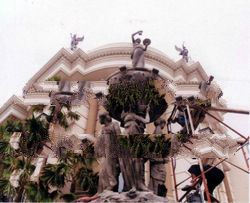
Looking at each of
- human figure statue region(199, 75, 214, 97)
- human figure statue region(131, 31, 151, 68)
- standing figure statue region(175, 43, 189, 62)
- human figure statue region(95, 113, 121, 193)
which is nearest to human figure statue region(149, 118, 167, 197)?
human figure statue region(95, 113, 121, 193)

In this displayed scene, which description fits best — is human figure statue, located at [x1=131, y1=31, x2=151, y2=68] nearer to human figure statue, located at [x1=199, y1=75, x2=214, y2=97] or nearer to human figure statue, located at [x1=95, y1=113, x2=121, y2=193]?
human figure statue, located at [x1=95, y1=113, x2=121, y2=193]

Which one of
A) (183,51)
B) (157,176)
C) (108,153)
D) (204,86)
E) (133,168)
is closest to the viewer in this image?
(133,168)

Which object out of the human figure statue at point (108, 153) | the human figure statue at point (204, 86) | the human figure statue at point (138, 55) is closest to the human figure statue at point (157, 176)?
the human figure statue at point (108, 153)

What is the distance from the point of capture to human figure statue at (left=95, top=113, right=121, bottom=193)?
7149mm

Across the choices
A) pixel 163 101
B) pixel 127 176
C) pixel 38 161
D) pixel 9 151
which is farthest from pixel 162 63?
pixel 127 176

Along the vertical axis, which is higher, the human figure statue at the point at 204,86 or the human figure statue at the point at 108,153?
the human figure statue at the point at 204,86

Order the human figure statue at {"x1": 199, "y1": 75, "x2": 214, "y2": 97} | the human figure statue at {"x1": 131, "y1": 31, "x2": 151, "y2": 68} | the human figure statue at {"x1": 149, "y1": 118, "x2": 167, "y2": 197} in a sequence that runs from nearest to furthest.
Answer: the human figure statue at {"x1": 149, "y1": 118, "x2": 167, "y2": 197}, the human figure statue at {"x1": 131, "y1": 31, "x2": 151, "y2": 68}, the human figure statue at {"x1": 199, "y1": 75, "x2": 214, "y2": 97}

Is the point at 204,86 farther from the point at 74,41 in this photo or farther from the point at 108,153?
the point at 74,41

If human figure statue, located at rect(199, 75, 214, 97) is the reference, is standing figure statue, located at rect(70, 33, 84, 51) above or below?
above

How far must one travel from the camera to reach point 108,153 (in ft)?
24.2

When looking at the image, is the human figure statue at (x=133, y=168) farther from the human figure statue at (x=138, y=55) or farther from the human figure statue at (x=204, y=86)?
the human figure statue at (x=204, y=86)

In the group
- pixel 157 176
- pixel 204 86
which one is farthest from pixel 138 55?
pixel 157 176

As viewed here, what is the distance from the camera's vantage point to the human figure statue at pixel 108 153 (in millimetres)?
7149

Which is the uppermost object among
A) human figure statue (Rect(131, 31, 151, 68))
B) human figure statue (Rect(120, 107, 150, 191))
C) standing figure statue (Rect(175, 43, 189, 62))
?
standing figure statue (Rect(175, 43, 189, 62))
